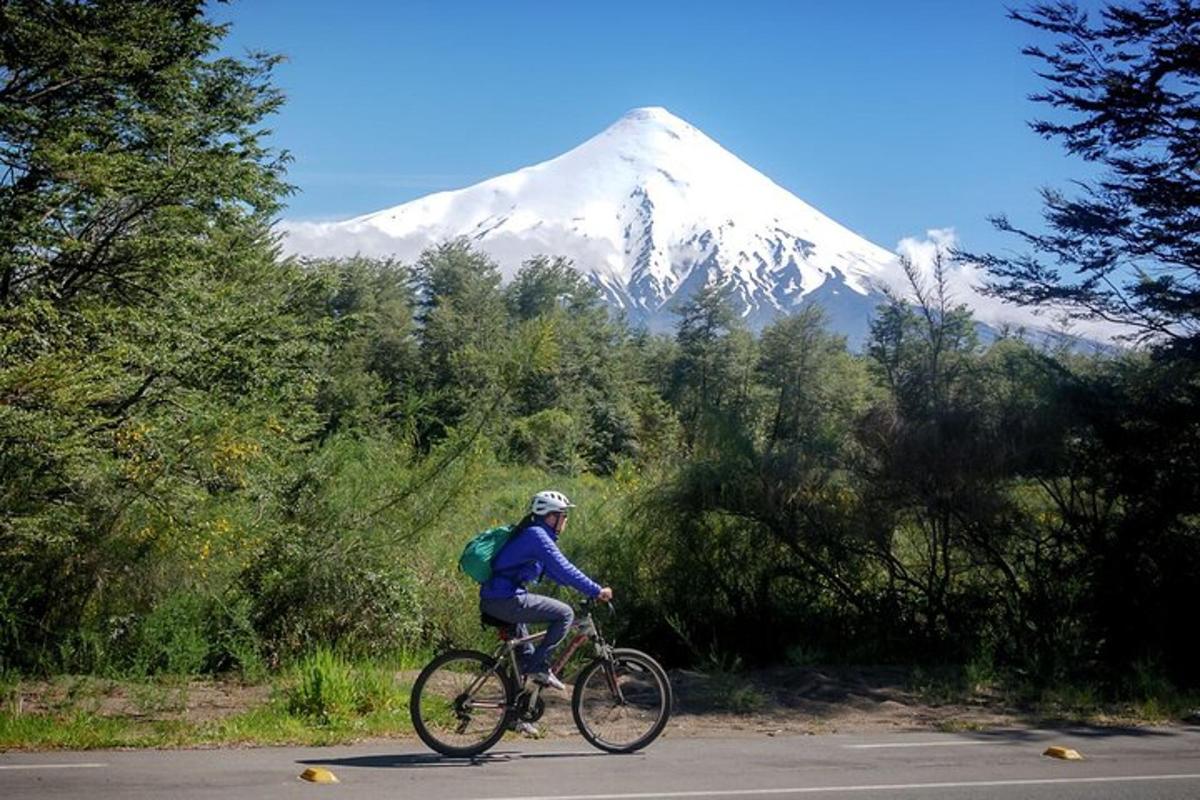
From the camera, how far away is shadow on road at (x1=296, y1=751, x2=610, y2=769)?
898 cm

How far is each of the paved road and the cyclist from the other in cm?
75

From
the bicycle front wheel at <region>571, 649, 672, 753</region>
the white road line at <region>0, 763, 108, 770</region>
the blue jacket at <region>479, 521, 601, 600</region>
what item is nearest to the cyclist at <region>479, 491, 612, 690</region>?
the blue jacket at <region>479, 521, 601, 600</region>

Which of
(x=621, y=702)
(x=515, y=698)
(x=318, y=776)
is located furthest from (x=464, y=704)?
(x=318, y=776)

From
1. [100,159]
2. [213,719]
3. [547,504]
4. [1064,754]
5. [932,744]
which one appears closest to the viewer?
Answer: [547,504]

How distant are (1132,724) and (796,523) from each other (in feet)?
15.0

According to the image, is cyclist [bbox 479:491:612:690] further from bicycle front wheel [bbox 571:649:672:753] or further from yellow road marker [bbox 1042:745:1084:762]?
yellow road marker [bbox 1042:745:1084:762]

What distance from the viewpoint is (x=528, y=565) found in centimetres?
941

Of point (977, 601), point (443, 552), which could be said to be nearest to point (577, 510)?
point (443, 552)

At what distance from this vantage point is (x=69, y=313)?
1598 cm

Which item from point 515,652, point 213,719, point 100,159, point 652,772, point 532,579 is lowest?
point 213,719

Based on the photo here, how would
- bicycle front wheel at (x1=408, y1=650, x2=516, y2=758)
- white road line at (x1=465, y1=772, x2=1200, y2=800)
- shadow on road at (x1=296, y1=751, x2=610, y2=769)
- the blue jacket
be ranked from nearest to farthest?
white road line at (x1=465, y1=772, x2=1200, y2=800), shadow on road at (x1=296, y1=751, x2=610, y2=769), the blue jacket, bicycle front wheel at (x1=408, y1=650, x2=516, y2=758)

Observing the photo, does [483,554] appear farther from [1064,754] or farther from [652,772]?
[1064,754]

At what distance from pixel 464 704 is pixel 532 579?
3.51 feet

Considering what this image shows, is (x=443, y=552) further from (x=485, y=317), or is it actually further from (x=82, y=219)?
(x=485, y=317)
